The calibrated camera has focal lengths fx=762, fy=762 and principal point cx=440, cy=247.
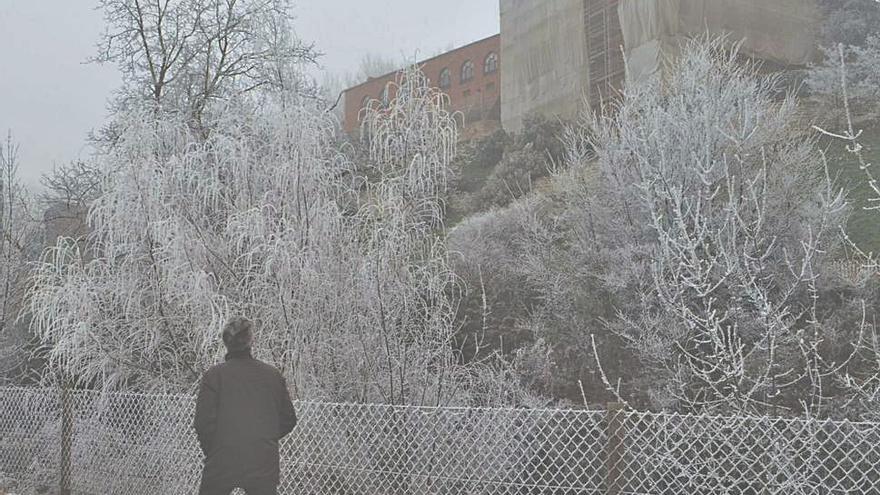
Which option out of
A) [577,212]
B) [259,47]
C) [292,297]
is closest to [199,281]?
[292,297]

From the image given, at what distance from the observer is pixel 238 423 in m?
3.29

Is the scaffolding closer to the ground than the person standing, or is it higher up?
higher up

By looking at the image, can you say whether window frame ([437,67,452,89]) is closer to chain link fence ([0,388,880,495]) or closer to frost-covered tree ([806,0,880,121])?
frost-covered tree ([806,0,880,121])

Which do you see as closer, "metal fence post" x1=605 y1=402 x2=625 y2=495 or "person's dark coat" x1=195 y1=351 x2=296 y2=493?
"metal fence post" x1=605 y1=402 x2=625 y2=495

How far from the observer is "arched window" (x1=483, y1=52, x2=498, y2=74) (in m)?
36.3

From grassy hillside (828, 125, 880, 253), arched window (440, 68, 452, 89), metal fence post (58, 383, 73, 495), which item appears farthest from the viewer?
arched window (440, 68, 452, 89)

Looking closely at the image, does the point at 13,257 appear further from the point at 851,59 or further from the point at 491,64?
the point at 491,64

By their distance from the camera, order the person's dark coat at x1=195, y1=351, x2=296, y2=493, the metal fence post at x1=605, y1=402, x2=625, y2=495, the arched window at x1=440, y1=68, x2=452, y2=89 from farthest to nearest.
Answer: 1. the arched window at x1=440, y1=68, x2=452, y2=89
2. the person's dark coat at x1=195, y1=351, x2=296, y2=493
3. the metal fence post at x1=605, y1=402, x2=625, y2=495

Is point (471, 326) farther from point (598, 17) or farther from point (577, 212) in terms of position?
point (598, 17)

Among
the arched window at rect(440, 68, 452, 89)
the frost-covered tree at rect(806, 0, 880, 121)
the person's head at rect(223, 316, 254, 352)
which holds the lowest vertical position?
the person's head at rect(223, 316, 254, 352)

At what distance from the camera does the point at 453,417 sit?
12.7ft

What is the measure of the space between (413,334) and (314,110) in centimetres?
215

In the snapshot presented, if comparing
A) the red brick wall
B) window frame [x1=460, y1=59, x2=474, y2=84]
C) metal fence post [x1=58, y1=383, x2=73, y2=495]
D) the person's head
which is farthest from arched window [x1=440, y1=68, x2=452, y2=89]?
the person's head

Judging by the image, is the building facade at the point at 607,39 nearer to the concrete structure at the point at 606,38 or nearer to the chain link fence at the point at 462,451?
the concrete structure at the point at 606,38
